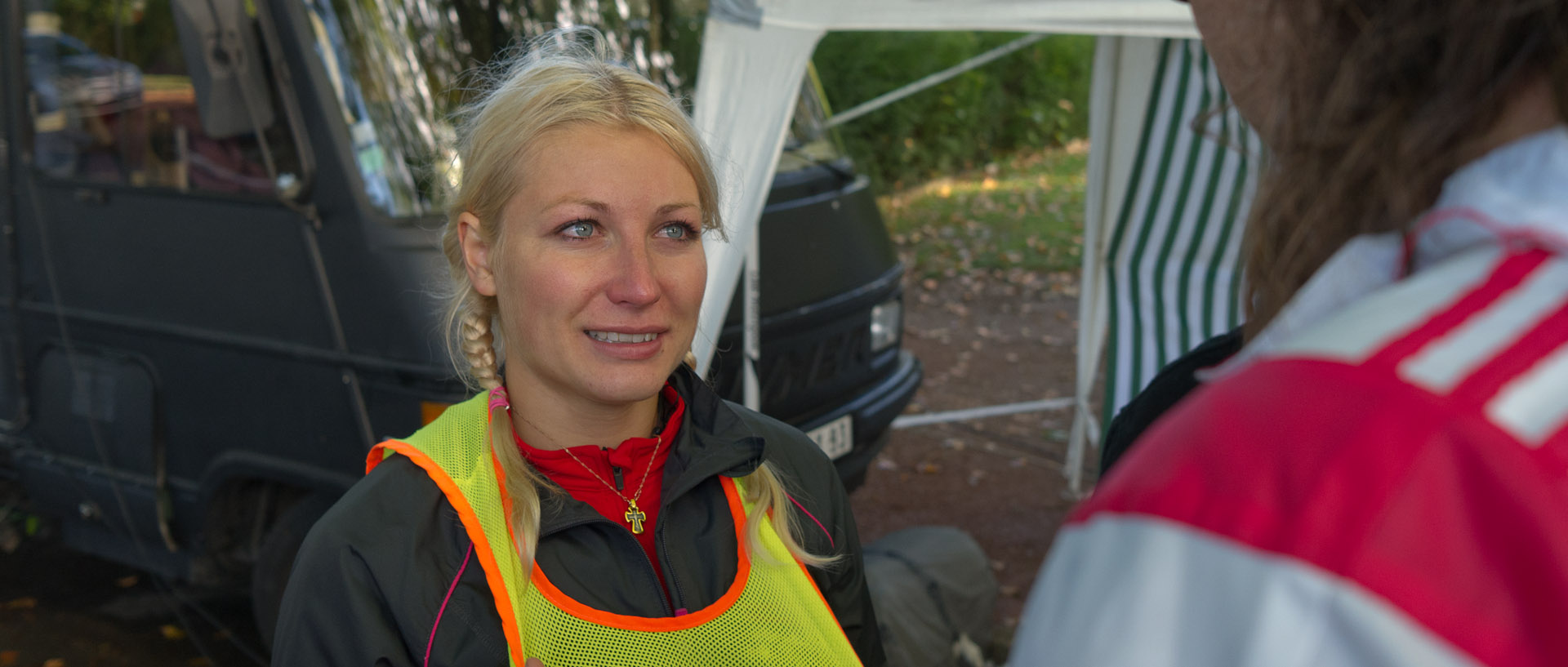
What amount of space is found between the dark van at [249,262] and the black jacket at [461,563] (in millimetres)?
1713

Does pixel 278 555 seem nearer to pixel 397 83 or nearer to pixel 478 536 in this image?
pixel 397 83

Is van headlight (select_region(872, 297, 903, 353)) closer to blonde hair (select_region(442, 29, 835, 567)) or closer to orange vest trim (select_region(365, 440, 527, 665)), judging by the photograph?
blonde hair (select_region(442, 29, 835, 567))

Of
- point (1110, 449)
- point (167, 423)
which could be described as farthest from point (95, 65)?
point (1110, 449)

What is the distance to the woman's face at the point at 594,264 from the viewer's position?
59.6 inches

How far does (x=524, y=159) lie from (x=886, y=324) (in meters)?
3.17

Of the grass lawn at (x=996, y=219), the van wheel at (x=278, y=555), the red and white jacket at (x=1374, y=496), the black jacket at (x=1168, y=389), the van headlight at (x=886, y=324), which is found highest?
the red and white jacket at (x=1374, y=496)

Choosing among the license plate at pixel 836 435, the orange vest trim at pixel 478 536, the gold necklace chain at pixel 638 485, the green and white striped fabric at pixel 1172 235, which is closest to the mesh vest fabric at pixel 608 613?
the orange vest trim at pixel 478 536

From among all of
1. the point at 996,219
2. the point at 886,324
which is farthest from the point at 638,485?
the point at 996,219

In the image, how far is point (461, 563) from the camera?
1.36 metres

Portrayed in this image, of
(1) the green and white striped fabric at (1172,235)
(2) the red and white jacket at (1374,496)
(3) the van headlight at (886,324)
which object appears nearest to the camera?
(2) the red and white jacket at (1374,496)

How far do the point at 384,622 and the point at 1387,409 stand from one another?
116cm

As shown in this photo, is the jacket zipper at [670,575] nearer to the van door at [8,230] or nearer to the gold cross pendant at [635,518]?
the gold cross pendant at [635,518]

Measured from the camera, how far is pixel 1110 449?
133cm

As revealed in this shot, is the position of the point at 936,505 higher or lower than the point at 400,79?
lower
